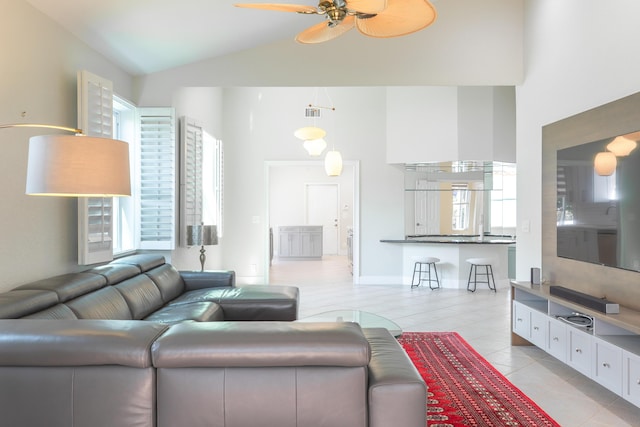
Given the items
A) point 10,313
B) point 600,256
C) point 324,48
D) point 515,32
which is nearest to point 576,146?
point 600,256

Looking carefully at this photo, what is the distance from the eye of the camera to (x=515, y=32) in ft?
15.9

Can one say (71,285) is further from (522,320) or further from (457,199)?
(457,199)

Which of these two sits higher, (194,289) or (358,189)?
(358,189)

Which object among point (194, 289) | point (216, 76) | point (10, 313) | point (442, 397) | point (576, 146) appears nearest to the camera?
point (10, 313)

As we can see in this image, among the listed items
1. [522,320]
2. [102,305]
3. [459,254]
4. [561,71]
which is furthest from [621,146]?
[459,254]

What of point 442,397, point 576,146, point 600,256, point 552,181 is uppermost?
point 576,146

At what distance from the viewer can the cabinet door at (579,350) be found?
9.99 feet

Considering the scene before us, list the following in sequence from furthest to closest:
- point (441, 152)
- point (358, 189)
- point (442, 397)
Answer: point (358, 189)
point (441, 152)
point (442, 397)

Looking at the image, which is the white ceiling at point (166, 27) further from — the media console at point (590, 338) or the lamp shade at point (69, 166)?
the media console at point (590, 338)

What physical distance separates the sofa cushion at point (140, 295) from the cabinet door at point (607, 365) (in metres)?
3.21

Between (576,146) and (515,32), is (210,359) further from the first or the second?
(515,32)

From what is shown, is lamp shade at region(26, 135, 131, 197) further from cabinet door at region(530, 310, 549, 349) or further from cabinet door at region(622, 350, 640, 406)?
cabinet door at region(530, 310, 549, 349)

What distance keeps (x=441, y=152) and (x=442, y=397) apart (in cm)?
489

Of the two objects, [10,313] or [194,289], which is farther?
[194,289]
